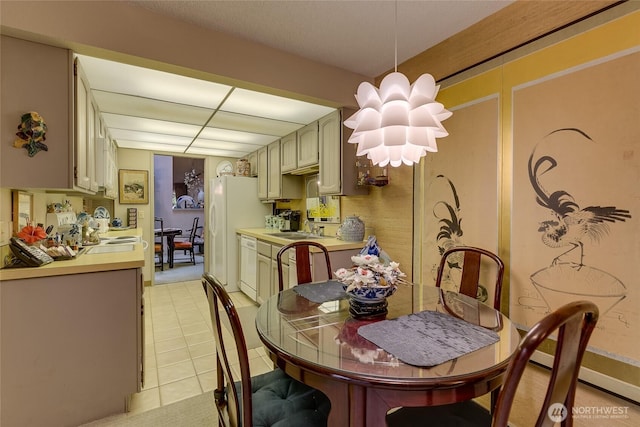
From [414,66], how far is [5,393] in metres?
3.36

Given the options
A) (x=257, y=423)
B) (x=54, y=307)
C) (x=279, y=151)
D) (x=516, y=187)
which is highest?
(x=279, y=151)

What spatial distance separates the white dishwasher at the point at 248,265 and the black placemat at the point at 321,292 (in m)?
2.05

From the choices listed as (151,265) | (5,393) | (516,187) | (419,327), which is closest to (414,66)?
(516,187)

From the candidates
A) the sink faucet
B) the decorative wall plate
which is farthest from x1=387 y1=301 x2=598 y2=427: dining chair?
the decorative wall plate

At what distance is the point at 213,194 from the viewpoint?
4.61 meters

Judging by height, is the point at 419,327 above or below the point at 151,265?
above

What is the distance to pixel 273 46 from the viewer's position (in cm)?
219

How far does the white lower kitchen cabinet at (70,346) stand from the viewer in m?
1.48

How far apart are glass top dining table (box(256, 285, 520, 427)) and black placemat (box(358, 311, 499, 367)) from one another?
25 millimetres

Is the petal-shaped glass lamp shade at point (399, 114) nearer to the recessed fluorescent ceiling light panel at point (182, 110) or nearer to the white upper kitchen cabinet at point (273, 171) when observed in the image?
the recessed fluorescent ceiling light panel at point (182, 110)

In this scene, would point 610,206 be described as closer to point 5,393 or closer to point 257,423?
point 257,423

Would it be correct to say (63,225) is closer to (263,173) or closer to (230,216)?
(230,216)

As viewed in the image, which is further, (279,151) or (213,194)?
(213,194)

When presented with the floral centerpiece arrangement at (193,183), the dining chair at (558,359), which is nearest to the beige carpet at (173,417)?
the dining chair at (558,359)
